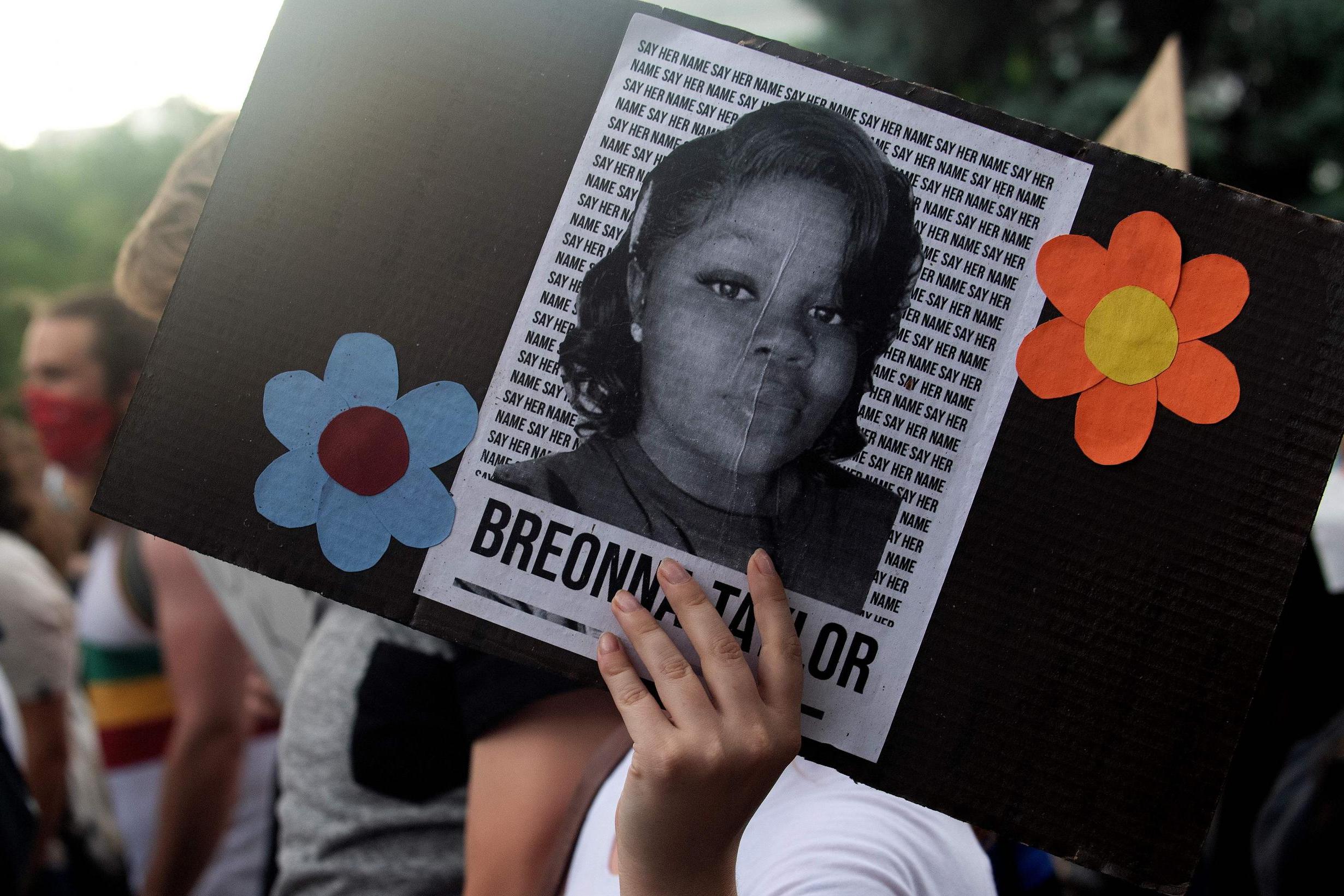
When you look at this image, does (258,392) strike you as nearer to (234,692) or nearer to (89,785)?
(234,692)

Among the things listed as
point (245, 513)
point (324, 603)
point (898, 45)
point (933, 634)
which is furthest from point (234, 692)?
point (898, 45)

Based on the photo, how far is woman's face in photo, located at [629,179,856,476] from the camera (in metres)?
0.66

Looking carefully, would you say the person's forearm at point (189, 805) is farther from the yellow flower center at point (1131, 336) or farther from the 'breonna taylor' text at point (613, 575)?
the yellow flower center at point (1131, 336)

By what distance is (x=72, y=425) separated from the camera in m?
2.05

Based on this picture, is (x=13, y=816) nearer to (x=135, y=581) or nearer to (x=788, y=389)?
(x=135, y=581)

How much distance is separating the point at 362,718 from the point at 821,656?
59 centimetres

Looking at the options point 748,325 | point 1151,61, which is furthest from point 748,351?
point 1151,61

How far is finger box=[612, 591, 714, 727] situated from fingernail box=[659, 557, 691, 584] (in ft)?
0.10

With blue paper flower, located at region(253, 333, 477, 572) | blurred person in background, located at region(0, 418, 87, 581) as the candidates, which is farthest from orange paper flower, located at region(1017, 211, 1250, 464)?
blurred person in background, located at region(0, 418, 87, 581)

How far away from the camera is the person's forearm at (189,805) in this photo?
1.77 m

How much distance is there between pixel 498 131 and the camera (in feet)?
2.22

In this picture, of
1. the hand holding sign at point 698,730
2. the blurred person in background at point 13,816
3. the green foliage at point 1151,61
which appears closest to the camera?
the hand holding sign at point 698,730

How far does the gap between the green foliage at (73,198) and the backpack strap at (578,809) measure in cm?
1457

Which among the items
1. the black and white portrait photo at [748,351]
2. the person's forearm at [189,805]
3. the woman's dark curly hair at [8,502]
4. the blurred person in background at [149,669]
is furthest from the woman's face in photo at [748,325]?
the woman's dark curly hair at [8,502]
